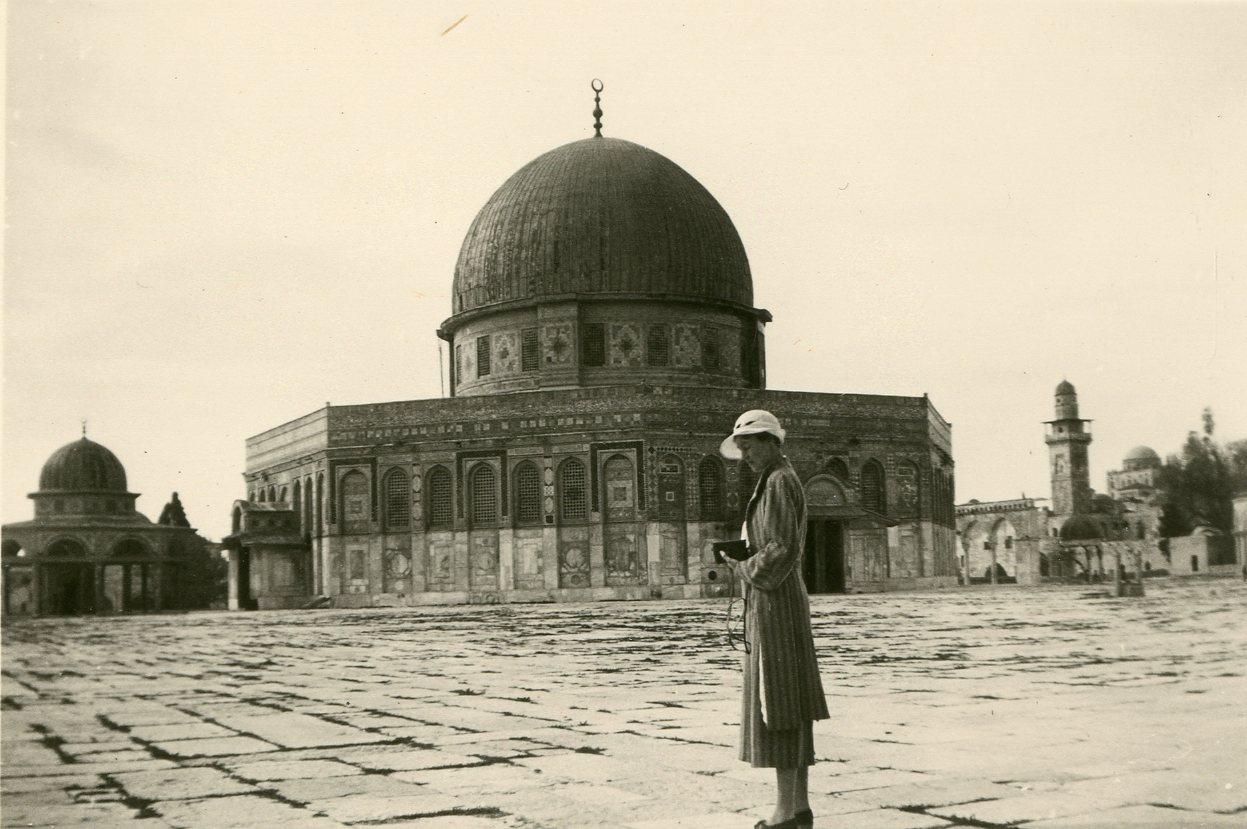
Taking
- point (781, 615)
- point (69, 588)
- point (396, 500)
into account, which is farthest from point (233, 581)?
point (781, 615)

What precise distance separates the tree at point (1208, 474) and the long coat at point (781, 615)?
5.55 m

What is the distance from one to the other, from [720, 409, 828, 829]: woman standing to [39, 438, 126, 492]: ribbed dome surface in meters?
43.9

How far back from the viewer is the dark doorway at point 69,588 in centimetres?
4912

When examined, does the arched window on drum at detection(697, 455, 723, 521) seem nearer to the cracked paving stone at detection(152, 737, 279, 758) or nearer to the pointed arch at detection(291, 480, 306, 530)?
the pointed arch at detection(291, 480, 306, 530)

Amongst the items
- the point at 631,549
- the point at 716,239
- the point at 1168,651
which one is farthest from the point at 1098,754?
the point at 716,239

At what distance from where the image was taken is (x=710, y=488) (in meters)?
36.8

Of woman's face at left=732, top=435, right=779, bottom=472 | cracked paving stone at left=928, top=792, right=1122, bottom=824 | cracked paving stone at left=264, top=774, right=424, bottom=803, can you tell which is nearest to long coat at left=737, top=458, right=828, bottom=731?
woman's face at left=732, top=435, right=779, bottom=472

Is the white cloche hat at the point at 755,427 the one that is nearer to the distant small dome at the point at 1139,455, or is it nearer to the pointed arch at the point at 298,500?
the pointed arch at the point at 298,500

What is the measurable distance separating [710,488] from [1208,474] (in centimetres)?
1839

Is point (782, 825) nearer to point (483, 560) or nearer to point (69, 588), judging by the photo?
point (483, 560)

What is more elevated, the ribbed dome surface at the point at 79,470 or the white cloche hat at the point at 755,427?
the ribbed dome surface at the point at 79,470

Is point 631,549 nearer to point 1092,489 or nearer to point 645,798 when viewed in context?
point 645,798

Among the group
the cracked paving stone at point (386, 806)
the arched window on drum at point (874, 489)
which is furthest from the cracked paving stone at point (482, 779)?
the arched window on drum at point (874, 489)

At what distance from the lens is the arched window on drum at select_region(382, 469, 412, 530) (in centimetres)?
3816
